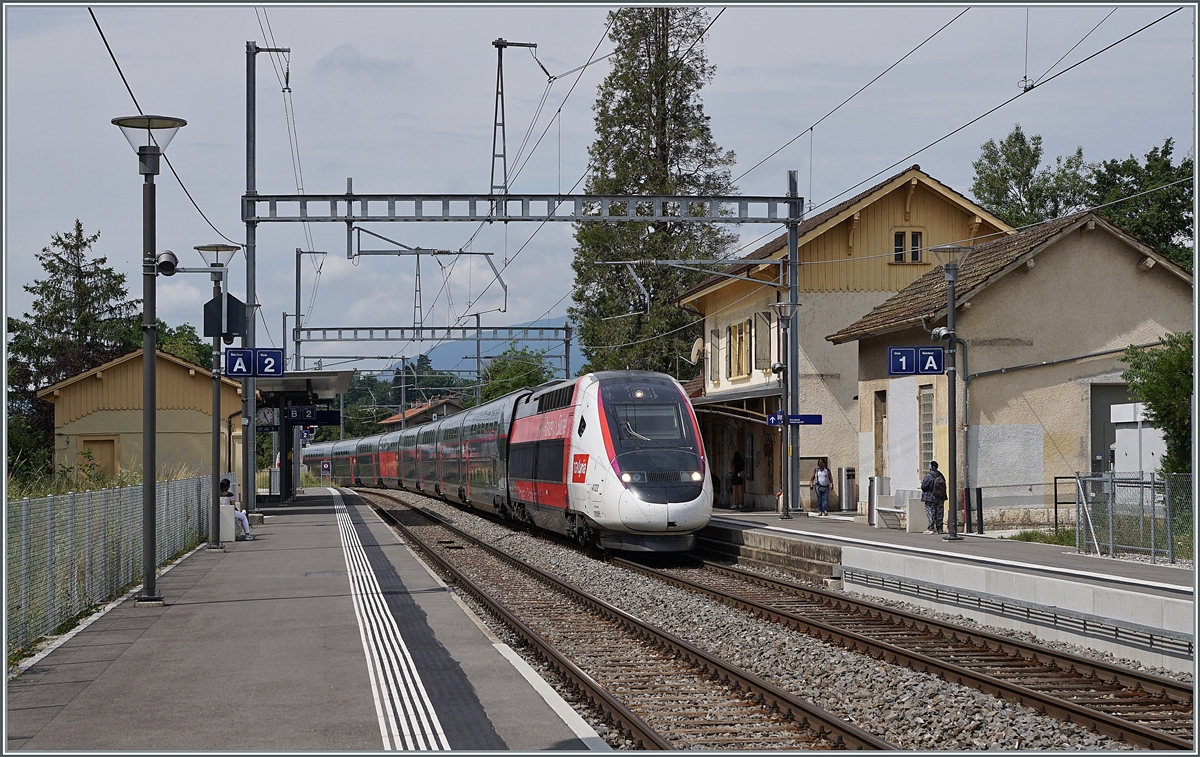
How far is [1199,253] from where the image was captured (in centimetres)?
759

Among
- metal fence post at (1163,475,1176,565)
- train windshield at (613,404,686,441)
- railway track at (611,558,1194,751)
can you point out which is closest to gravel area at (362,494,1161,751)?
railway track at (611,558,1194,751)

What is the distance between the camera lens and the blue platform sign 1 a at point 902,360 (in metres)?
23.4

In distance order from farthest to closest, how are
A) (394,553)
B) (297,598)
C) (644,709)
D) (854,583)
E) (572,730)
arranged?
(394,553)
(854,583)
(297,598)
(644,709)
(572,730)

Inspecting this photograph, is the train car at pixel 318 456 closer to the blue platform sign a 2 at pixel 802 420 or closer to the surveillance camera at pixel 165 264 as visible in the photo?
the blue platform sign a 2 at pixel 802 420

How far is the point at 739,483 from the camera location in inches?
1548

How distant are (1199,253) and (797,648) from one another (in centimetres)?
615

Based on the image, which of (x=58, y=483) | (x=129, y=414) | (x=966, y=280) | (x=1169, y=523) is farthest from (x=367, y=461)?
(x=1169, y=523)

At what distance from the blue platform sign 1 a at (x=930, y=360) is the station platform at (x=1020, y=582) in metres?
3.07

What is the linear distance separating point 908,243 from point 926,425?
1093cm

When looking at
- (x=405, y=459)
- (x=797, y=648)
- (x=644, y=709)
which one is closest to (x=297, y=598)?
(x=797, y=648)

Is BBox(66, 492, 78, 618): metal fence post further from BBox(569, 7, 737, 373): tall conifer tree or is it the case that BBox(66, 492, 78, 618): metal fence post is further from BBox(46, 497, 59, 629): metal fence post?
BBox(569, 7, 737, 373): tall conifer tree

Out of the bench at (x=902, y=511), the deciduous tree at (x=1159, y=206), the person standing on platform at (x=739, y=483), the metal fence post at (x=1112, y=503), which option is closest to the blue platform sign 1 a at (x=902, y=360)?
the bench at (x=902, y=511)

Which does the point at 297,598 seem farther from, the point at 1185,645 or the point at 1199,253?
the point at 1199,253

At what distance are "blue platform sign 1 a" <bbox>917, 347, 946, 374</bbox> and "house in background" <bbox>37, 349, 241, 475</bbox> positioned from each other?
23.7 metres
